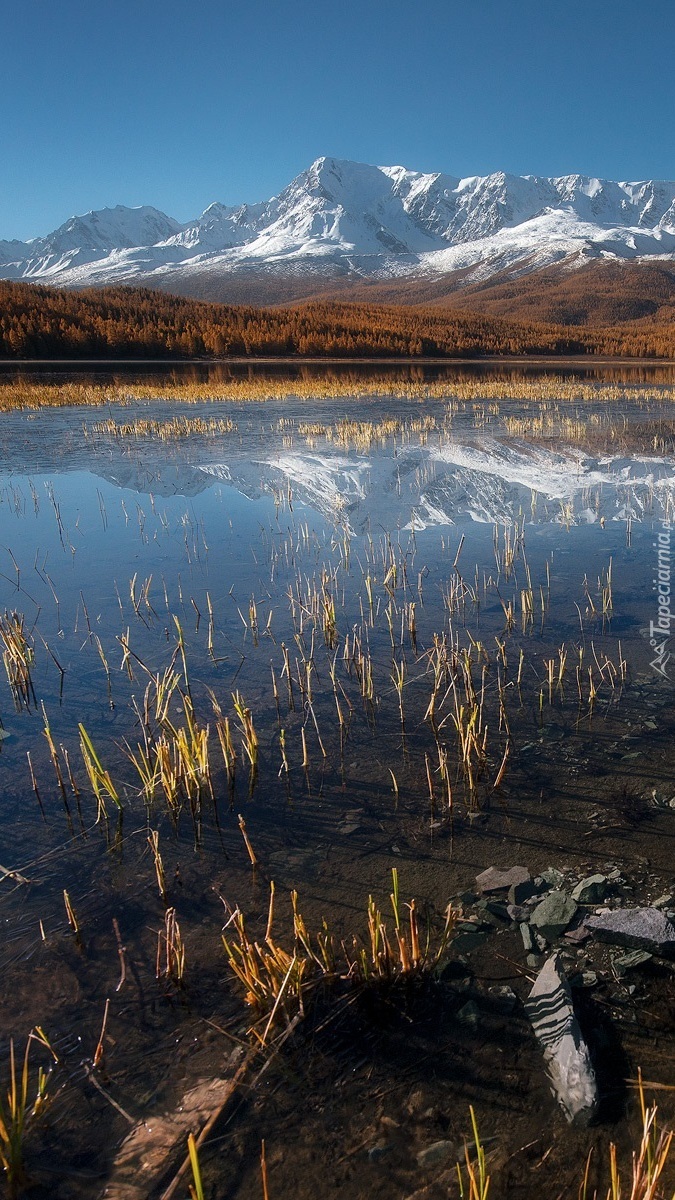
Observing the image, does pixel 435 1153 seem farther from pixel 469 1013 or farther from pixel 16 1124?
pixel 16 1124

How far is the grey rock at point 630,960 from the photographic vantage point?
2.52 metres

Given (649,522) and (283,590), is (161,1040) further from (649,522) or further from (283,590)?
(649,522)

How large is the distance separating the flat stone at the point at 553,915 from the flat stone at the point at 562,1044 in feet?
0.75

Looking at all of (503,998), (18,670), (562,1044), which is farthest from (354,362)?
(562,1044)

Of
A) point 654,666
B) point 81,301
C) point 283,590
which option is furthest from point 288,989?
point 81,301

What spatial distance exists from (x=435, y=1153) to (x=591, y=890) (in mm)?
1233

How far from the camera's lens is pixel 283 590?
647cm

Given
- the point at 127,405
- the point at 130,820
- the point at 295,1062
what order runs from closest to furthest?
1. the point at 295,1062
2. the point at 130,820
3. the point at 127,405

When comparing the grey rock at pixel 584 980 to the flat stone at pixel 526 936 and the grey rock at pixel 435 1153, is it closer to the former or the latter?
the flat stone at pixel 526 936

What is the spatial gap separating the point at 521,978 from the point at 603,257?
20650 centimetres

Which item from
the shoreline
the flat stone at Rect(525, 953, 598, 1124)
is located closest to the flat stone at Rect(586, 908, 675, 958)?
the flat stone at Rect(525, 953, 598, 1124)

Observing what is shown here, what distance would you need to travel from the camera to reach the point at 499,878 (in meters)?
2.99

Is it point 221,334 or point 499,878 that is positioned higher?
point 221,334

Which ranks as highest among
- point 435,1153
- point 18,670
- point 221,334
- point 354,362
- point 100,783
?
point 221,334
